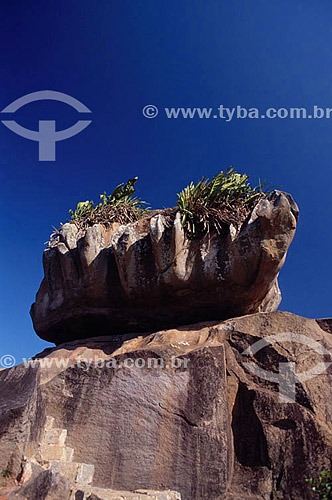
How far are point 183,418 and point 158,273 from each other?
111 inches

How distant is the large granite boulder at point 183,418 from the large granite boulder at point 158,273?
817 millimetres

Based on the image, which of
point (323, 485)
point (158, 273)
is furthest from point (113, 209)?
point (323, 485)

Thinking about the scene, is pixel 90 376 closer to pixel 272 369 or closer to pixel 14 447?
pixel 14 447

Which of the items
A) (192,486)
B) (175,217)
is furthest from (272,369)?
(175,217)

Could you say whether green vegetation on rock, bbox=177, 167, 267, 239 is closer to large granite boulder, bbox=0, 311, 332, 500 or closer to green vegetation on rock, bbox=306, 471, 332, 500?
large granite boulder, bbox=0, 311, 332, 500

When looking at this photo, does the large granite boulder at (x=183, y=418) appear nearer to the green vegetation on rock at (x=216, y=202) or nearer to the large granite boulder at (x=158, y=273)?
the large granite boulder at (x=158, y=273)

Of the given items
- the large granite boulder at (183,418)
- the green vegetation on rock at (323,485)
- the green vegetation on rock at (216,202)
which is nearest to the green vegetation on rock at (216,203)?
the green vegetation on rock at (216,202)

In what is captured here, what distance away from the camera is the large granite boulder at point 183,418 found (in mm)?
5594

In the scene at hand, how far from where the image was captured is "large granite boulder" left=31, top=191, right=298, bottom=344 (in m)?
7.39

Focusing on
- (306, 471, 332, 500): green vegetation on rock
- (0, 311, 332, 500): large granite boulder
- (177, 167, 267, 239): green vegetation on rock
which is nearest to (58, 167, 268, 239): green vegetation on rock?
(177, 167, 267, 239): green vegetation on rock

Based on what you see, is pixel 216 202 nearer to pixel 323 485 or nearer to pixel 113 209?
pixel 113 209

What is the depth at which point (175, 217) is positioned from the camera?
26.3 ft

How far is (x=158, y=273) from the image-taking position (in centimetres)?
793

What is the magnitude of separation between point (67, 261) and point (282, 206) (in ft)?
16.0
